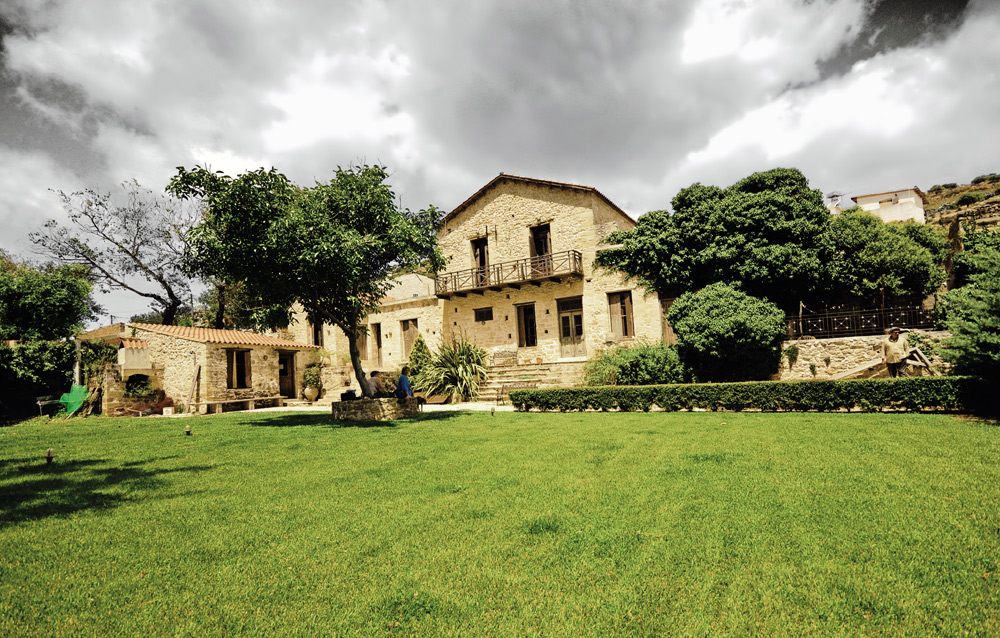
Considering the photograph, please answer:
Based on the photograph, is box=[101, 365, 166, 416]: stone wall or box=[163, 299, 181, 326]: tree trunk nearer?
box=[101, 365, 166, 416]: stone wall

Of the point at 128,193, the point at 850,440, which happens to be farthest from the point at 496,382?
the point at 128,193

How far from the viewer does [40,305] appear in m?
18.9

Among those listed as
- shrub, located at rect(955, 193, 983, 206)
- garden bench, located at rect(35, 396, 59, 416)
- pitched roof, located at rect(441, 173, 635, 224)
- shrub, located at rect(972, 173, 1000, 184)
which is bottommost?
garden bench, located at rect(35, 396, 59, 416)

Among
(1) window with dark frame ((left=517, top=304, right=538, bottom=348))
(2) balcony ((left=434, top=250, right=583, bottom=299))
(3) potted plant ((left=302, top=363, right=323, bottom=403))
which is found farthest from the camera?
(3) potted plant ((left=302, top=363, right=323, bottom=403))

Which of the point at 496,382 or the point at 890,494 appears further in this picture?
the point at 496,382

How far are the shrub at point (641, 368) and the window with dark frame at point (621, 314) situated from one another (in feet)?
11.3

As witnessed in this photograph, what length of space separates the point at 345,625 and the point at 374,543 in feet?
3.71

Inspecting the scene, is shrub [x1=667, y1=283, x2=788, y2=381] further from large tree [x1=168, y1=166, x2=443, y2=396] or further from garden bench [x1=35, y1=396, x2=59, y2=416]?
garden bench [x1=35, y1=396, x2=59, y2=416]

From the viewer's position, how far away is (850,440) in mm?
7043

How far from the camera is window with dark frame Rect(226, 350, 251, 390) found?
20062mm

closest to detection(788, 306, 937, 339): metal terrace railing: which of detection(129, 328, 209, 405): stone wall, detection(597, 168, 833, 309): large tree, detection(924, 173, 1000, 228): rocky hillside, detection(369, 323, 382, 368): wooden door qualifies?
detection(597, 168, 833, 309): large tree

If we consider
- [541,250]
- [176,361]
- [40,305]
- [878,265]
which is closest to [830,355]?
[878,265]

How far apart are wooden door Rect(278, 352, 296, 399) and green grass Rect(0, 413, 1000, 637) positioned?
1721cm

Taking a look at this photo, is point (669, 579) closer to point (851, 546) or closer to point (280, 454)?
point (851, 546)
